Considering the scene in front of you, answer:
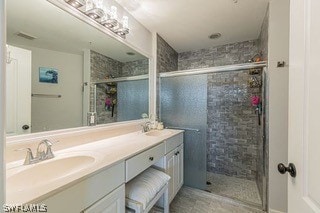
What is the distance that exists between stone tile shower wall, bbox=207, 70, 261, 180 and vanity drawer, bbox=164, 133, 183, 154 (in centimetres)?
101

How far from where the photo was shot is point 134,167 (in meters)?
Answer: 1.22

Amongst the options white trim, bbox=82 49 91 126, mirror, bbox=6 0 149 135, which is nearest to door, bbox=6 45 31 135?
mirror, bbox=6 0 149 135

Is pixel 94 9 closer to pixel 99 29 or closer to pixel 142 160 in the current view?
pixel 99 29

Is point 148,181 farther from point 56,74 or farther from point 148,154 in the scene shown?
point 56,74

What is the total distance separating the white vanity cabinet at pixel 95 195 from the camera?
0.71 meters

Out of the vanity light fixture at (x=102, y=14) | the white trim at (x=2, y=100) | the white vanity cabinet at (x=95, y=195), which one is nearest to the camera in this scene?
the white trim at (x=2, y=100)

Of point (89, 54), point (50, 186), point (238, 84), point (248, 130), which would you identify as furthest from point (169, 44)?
point (50, 186)

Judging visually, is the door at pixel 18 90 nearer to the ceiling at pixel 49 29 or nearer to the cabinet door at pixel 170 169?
the ceiling at pixel 49 29

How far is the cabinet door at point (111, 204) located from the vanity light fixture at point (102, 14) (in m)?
1.46

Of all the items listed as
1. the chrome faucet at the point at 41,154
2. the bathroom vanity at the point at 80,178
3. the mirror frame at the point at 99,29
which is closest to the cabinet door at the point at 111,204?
the bathroom vanity at the point at 80,178

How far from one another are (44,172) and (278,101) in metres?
2.22

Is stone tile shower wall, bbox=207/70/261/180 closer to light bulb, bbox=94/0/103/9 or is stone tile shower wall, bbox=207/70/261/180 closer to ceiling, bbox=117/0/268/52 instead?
ceiling, bbox=117/0/268/52

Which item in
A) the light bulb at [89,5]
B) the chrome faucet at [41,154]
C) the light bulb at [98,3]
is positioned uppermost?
the light bulb at [98,3]

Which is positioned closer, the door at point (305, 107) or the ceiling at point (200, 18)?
the door at point (305, 107)
